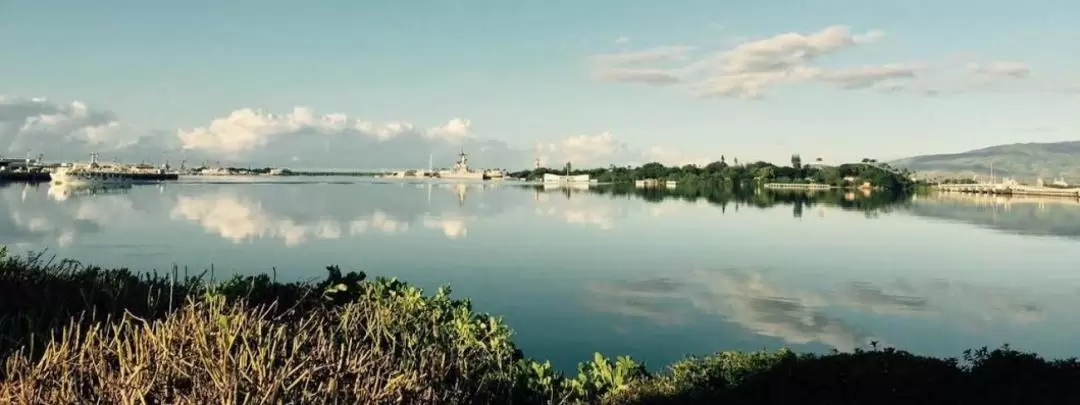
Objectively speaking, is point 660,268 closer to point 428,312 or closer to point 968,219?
point 428,312

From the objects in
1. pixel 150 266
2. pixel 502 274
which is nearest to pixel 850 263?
pixel 502 274

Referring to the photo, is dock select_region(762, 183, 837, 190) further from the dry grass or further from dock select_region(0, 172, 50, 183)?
the dry grass

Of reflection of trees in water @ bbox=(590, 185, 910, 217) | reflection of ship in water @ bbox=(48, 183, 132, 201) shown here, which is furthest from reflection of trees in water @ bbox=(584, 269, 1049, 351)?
reflection of ship in water @ bbox=(48, 183, 132, 201)

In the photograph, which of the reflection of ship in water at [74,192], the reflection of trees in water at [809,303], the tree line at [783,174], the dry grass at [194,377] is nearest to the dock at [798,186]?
the tree line at [783,174]

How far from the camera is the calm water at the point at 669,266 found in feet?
44.9

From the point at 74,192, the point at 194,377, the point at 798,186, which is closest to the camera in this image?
the point at 194,377

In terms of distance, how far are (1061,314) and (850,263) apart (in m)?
8.29

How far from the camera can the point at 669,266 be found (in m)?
23.0

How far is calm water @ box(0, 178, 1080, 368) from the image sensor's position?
1369 cm

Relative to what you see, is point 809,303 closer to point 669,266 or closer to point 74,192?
point 669,266

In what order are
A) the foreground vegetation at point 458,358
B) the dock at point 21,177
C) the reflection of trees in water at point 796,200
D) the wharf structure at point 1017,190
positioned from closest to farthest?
1. the foreground vegetation at point 458,358
2. the reflection of trees in water at point 796,200
3. the wharf structure at point 1017,190
4. the dock at point 21,177

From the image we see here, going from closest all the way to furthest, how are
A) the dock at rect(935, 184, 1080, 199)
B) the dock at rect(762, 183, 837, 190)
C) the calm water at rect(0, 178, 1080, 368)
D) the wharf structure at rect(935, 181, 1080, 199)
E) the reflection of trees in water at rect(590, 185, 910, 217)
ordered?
the calm water at rect(0, 178, 1080, 368) → the reflection of trees in water at rect(590, 185, 910, 217) → the dock at rect(935, 184, 1080, 199) → the wharf structure at rect(935, 181, 1080, 199) → the dock at rect(762, 183, 837, 190)

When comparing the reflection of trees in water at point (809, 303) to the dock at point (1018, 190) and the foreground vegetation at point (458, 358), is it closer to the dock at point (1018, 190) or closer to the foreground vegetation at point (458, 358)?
the foreground vegetation at point (458, 358)

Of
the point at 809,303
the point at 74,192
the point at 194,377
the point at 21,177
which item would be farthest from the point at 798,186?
the point at 194,377
